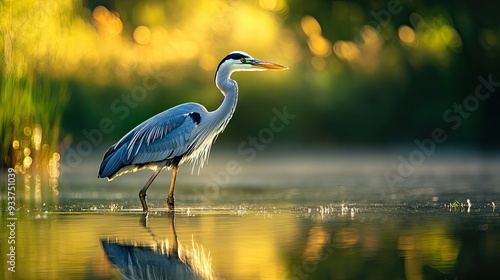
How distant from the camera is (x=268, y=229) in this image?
9227 mm

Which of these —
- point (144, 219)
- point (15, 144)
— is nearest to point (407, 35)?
point (15, 144)

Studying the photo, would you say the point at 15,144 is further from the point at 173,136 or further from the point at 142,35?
the point at 142,35

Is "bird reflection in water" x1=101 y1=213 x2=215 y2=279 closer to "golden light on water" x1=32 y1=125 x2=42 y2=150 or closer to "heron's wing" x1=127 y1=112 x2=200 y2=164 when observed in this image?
"heron's wing" x1=127 y1=112 x2=200 y2=164

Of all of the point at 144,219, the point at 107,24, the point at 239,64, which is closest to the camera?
the point at 144,219

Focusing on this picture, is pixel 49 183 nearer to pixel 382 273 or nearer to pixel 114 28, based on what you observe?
pixel 114 28

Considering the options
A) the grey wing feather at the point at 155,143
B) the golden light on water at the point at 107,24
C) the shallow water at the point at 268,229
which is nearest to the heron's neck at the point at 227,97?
the grey wing feather at the point at 155,143

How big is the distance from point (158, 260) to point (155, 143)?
495cm

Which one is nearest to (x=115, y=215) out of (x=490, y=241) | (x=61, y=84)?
(x=490, y=241)

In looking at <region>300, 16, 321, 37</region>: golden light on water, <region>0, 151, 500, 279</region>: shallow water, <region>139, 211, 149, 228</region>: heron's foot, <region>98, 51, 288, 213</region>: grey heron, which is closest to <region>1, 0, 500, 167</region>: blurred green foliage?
<region>300, 16, 321, 37</region>: golden light on water

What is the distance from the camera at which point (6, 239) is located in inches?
347

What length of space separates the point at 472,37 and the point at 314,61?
3.40 meters

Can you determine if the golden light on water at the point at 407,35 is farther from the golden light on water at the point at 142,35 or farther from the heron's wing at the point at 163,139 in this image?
the heron's wing at the point at 163,139

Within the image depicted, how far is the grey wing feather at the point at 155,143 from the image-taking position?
12.2 meters

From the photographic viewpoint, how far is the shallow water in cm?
713
